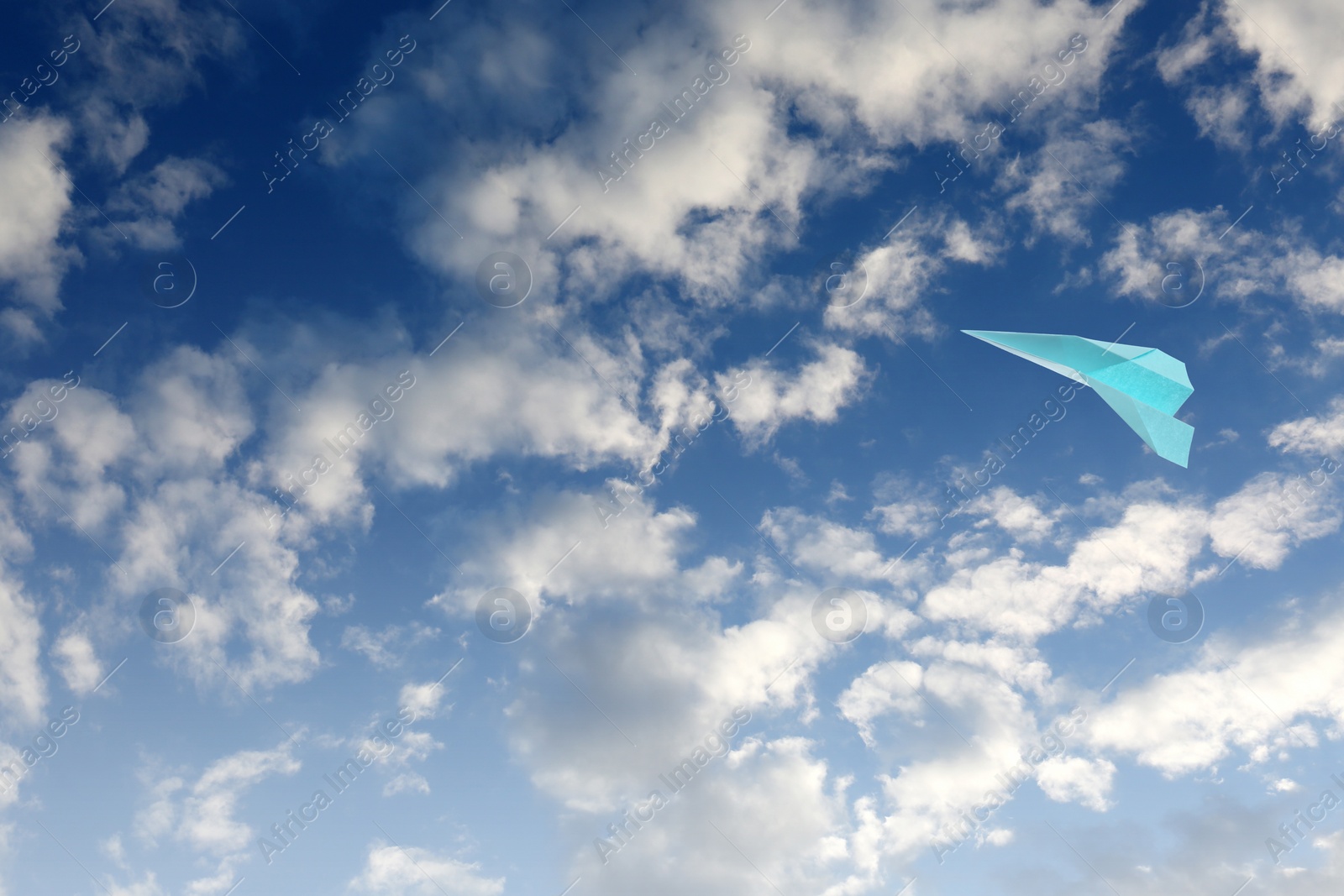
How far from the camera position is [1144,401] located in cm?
2681

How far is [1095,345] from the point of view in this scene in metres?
26.6

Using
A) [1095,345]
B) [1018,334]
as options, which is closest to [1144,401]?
[1095,345]

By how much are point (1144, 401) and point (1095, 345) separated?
362 cm

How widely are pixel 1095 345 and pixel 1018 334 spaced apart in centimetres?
343

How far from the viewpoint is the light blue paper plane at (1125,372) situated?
26.1 m

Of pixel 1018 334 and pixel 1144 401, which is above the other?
pixel 1018 334

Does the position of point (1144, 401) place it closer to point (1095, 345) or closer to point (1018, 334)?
point (1095, 345)

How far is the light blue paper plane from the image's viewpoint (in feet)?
85.7

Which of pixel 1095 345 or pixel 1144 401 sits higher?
pixel 1095 345

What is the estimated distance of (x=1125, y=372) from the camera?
2709 centimetres

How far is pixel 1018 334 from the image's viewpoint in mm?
26891
